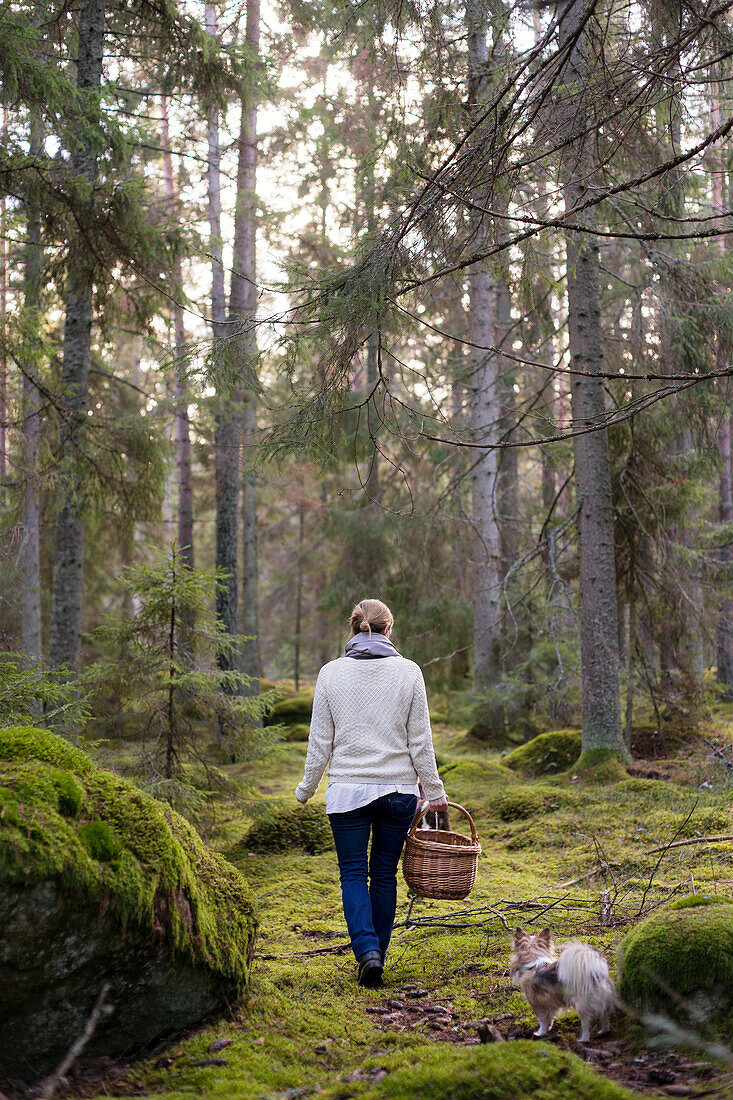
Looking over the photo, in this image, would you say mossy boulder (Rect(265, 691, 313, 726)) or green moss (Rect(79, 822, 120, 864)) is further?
mossy boulder (Rect(265, 691, 313, 726))

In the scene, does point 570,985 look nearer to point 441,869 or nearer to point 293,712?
point 441,869

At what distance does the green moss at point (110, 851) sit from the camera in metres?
2.73

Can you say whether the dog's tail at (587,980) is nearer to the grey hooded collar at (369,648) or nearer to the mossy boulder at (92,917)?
the mossy boulder at (92,917)

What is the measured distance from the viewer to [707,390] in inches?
360

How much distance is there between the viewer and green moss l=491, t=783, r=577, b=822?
8023 mm

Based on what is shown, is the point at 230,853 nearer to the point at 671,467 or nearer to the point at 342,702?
the point at 342,702

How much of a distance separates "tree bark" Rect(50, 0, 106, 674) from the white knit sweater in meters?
4.54

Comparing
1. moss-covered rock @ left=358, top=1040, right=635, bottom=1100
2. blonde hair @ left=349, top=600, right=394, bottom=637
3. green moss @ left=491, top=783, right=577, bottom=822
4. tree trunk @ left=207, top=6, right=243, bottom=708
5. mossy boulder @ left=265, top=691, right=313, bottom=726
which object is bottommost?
mossy boulder @ left=265, top=691, right=313, bottom=726

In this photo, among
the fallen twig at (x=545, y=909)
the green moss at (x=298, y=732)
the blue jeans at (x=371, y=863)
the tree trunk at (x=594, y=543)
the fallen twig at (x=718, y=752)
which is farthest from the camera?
the green moss at (x=298, y=732)

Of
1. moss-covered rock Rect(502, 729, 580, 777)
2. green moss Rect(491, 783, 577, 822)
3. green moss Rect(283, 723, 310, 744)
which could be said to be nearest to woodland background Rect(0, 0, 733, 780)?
moss-covered rock Rect(502, 729, 580, 777)

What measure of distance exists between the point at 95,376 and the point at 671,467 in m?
10.7

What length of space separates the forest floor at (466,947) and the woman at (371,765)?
0.46 m

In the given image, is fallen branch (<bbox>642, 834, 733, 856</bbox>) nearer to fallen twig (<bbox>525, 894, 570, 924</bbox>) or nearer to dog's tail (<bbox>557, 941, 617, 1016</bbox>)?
fallen twig (<bbox>525, 894, 570, 924</bbox>)

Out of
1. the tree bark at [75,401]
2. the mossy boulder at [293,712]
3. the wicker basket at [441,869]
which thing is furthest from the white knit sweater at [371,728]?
the mossy boulder at [293,712]
